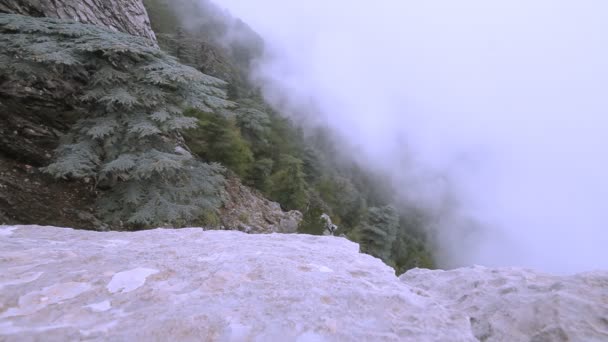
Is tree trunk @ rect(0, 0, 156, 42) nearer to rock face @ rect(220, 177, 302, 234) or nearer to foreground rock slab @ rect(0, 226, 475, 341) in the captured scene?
rock face @ rect(220, 177, 302, 234)

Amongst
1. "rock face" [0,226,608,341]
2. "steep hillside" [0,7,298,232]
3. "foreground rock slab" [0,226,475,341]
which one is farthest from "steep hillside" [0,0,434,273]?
"rock face" [0,226,608,341]

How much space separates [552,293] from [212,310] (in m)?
2.65

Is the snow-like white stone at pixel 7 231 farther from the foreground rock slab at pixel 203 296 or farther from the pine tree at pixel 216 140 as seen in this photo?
the pine tree at pixel 216 140

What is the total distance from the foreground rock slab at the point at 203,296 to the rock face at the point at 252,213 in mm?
9074

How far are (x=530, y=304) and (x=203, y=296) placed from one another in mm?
2590

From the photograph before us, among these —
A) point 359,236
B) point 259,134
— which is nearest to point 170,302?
point 359,236

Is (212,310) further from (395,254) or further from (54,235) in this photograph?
(395,254)

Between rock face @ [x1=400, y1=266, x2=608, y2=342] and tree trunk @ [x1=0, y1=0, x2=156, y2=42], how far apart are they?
13.3 m

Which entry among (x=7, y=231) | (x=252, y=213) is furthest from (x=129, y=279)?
(x=252, y=213)

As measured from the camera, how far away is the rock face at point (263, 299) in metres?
2.17

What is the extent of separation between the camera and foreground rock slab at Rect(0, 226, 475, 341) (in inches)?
85.1

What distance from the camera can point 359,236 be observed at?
1948cm

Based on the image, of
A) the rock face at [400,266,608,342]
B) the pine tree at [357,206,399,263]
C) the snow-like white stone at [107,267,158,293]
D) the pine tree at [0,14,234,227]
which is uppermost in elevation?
the pine tree at [357,206,399,263]

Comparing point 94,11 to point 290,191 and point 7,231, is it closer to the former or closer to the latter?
point 7,231
